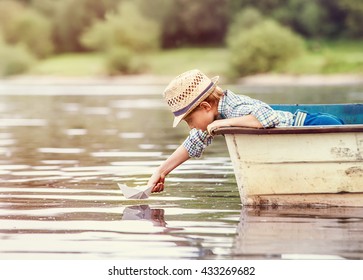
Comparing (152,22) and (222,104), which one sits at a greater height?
(152,22)

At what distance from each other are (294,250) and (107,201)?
2.89 m

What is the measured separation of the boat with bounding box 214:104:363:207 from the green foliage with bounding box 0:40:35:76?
79.9 meters

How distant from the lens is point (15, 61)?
90.0 meters

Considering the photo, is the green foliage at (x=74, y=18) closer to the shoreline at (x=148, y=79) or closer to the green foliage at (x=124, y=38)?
the green foliage at (x=124, y=38)

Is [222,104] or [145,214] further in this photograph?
[145,214]

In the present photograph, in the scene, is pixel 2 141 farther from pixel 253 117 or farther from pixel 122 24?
pixel 122 24

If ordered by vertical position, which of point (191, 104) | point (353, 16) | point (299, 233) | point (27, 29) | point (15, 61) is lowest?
point (299, 233)

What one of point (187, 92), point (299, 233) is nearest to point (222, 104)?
point (187, 92)

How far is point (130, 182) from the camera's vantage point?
1159cm

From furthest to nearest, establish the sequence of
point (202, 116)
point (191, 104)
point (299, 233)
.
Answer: point (202, 116) → point (191, 104) → point (299, 233)

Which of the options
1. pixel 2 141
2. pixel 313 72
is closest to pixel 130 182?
pixel 2 141

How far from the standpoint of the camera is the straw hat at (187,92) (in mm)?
8836

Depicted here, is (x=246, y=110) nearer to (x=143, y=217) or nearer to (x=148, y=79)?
(x=143, y=217)

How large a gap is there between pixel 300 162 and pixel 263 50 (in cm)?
6977
